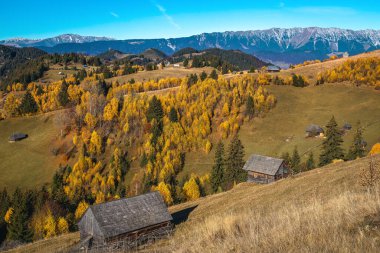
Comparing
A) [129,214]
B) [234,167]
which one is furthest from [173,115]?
[129,214]

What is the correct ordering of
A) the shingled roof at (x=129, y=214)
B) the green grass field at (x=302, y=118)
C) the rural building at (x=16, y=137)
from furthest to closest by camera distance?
1. the rural building at (x=16, y=137)
2. the green grass field at (x=302, y=118)
3. the shingled roof at (x=129, y=214)

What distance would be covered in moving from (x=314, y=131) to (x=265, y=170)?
44924mm

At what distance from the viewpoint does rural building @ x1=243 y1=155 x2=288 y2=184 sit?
7946cm

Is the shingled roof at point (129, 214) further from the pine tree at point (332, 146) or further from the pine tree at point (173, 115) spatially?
the pine tree at point (173, 115)

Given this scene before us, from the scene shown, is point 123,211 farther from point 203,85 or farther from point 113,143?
point 203,85

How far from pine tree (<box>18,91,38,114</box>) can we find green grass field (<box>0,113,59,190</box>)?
9.61 m

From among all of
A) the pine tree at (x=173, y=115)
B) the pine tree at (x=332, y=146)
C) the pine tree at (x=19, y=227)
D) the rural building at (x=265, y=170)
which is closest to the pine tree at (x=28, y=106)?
the pine tree at (x=173, y=115)

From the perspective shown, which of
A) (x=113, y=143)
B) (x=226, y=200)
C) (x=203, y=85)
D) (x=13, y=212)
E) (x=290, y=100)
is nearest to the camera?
(x=226, y=200)

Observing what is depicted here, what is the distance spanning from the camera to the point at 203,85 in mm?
168875

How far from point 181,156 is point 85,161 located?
109 ft

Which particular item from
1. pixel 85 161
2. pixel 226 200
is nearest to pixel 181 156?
pixel 85 161

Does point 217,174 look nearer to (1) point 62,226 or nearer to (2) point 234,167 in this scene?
(2) point 234,167

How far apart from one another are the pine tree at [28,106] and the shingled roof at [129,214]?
13854cm

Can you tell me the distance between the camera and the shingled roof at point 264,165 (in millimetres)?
79750
